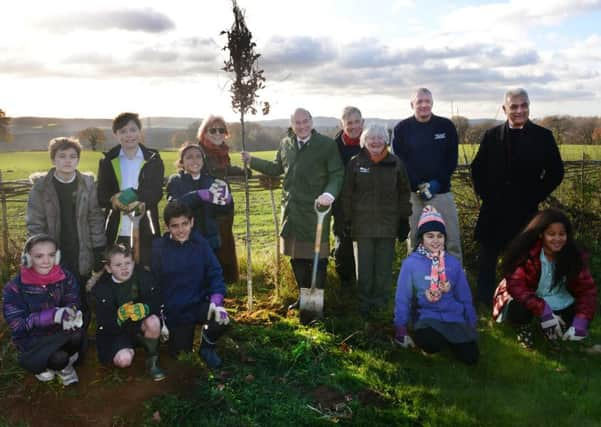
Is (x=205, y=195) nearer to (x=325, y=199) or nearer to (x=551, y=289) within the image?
(x=325, y=199)

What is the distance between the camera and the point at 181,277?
452cm

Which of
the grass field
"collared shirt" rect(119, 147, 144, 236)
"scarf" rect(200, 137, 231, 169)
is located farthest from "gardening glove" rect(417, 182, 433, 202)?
"collared shirt" rect(119, 147, 144, 236)

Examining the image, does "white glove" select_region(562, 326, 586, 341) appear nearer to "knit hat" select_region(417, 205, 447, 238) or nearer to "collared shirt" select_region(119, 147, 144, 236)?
"knit hat" select_region(417, 205, 447, 238)

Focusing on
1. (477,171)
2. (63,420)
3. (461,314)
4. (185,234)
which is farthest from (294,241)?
(63,420)

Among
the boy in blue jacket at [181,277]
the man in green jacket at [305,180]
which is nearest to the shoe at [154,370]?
the boy in blue jacket at [181,277]

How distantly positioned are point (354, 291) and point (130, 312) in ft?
9.66

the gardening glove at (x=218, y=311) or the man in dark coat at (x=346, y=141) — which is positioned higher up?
the man in dark coat at (x=346, y=141)

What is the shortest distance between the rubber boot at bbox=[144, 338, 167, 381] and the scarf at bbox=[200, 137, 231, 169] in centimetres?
208

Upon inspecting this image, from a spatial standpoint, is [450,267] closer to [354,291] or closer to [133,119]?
[354,291]

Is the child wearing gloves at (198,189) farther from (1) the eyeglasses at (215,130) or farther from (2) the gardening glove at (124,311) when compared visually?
(2) the gardening glove at (124,311)

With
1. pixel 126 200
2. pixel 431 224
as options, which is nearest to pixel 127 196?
Answer: pixel 126 200

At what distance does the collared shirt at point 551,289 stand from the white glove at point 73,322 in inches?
168

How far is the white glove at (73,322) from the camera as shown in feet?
13.1

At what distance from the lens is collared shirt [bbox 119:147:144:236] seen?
486 centimetres
